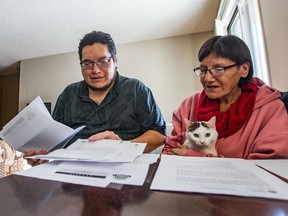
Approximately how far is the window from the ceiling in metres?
0.16

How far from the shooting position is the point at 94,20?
7.03 ft

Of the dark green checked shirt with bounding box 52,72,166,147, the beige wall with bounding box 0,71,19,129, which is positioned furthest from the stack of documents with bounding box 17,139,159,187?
the beige wall with bounding box 0,71,19,129

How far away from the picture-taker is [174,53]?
2633mm

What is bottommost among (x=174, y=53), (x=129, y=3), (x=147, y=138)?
(x=147, y=138)

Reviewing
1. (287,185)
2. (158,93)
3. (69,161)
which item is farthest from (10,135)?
(158,93)

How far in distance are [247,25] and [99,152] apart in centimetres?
154

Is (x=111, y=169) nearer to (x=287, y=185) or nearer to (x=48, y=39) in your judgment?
(x=287, y=185)

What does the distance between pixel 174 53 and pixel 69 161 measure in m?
2.39

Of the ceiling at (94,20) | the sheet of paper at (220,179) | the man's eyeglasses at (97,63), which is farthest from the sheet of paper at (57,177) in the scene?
the ceiling at (94,20)

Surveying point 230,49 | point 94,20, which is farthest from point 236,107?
point 94,20

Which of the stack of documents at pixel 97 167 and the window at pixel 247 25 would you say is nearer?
the stack of documents at pixel 97 167

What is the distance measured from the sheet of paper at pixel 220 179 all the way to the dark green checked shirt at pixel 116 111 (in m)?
0.51

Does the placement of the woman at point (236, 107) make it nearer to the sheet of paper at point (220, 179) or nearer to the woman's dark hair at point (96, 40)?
the sheet of paper at point (220, 179)

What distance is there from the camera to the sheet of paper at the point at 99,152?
47 cm
